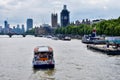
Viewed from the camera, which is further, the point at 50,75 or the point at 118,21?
the point at 118,21

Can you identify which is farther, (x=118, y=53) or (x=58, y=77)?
(x=118, y=53)

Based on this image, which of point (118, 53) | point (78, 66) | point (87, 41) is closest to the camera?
point (78, 66)


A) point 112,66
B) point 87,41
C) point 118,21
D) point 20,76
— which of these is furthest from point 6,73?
point 118,21

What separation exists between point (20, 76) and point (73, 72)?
8710 millimetres

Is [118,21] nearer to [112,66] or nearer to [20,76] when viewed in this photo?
[112,66]

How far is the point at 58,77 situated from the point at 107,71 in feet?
30.8

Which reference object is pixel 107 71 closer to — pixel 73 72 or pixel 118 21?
pixel 73 72

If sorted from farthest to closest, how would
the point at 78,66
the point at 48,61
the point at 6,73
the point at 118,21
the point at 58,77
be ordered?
1. the point at 118,21
2. the point at 78,66
3. the point at 48,61
4. the point at 6,73
5. the point at 58,77

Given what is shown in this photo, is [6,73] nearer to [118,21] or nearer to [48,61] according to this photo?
[48,61]

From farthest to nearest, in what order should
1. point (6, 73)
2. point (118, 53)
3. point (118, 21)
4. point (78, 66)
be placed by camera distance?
point (118, 21)
point (118, 53)
point (78, 66)
point (6, 73)

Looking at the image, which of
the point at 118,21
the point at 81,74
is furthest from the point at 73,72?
the point at 118,21

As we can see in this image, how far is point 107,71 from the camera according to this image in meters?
63.5

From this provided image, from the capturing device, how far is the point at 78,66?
2847 inches

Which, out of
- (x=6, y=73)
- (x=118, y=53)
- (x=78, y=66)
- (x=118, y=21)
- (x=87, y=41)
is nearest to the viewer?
(x=6, y=73)
